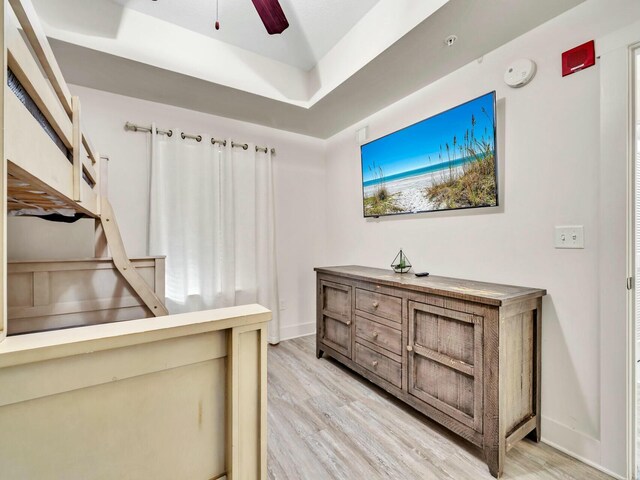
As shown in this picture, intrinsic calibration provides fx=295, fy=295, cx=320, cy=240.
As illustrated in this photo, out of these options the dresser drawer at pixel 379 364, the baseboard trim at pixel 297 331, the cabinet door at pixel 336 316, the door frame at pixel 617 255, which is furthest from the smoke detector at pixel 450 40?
the baseboard trim at pixel 297 331

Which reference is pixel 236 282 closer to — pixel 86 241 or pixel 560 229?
pixel 86 241

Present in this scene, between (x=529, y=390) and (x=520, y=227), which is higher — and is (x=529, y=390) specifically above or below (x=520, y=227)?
below

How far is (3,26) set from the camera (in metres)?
0.54

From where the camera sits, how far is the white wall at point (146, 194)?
6.97ft

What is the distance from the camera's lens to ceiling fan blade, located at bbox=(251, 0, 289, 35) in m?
1.35

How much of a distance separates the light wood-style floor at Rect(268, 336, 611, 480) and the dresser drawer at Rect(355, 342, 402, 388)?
17cm

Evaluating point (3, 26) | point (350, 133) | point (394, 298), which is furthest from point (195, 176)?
point (3, 26)

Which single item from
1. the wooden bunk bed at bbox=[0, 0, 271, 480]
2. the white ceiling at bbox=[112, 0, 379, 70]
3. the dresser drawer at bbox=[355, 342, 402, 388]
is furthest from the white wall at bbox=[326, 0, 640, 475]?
the wooden bunk bed at bbox=[0, 0, 271, 480]

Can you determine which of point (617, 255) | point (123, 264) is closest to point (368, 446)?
point (617, 255)

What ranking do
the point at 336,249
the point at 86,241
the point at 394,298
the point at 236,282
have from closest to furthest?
the point at 394,298 < the point at 86,241 < the point at 236,282 < the point at 336,249

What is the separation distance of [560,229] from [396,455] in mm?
1453

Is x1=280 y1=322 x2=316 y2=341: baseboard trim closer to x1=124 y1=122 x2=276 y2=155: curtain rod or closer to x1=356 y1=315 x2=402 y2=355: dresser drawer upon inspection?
x1=356 y1=315 x2=402 y2=355: dresser drawer

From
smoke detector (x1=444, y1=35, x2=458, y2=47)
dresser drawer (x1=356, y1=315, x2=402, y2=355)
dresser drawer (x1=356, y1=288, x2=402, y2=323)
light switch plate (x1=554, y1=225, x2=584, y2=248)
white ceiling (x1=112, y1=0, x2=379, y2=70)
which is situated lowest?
dresser drawer (x1=356, y1=315, x2=402, y2=355)

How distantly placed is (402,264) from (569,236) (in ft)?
3.34
